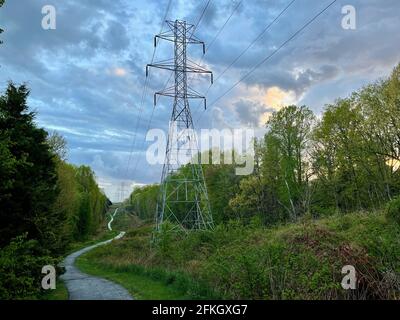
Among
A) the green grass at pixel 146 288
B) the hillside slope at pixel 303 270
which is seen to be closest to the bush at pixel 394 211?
the hillside slope at pixel 303 270

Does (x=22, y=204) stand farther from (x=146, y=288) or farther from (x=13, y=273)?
A: (x=146, y=288)

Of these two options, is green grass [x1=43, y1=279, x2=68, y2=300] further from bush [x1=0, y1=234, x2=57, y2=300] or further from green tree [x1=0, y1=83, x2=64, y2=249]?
bush [x1=0, y1=234, x2=57, y2=300]

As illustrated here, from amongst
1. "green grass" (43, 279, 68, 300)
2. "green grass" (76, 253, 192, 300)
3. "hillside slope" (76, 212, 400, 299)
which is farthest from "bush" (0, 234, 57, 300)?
"hillside slope" (76, 212, 400, 299)

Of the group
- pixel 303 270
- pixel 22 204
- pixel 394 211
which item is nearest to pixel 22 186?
pixel 22 204

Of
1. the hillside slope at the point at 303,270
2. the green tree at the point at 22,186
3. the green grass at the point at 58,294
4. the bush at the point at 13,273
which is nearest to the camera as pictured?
the bush at the point at 13,273

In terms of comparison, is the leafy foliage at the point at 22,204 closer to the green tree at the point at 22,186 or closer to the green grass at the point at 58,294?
the green tree at the point at 22,186

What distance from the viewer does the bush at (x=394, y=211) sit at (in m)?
17.3

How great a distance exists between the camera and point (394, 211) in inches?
692

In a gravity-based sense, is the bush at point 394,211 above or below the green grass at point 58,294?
above

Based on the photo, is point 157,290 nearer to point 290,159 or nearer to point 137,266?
point 137,266

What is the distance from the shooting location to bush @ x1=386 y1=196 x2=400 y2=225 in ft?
56.7
